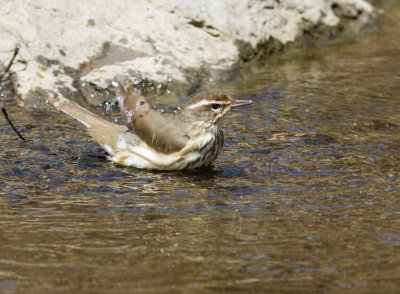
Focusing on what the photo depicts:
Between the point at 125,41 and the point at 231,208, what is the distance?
5.04m

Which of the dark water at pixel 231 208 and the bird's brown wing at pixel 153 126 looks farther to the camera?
the bird's brown wing at pixel 153 126

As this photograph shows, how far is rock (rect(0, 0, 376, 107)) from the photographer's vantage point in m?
10.2

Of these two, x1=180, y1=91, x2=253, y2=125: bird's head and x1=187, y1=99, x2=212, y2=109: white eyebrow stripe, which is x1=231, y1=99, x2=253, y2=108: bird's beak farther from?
x1=187, y1=99, x2=212, y2=109: white eyebrow stripe

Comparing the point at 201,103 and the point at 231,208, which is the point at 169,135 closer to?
the point at 201,103

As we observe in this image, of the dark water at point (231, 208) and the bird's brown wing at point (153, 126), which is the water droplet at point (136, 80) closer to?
the dark water at point (231, 208)

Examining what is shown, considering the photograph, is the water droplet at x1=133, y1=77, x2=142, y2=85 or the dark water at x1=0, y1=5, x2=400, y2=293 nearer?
the dark water at x1=0, y1=5, x2=400, y2=293

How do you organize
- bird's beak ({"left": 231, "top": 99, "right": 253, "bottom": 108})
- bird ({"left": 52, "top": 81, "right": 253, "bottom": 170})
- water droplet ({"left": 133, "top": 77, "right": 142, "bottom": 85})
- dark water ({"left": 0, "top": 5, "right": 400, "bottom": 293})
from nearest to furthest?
dark water ({"left": 0, "top": 5, "right": 400, "bottom": 293}) → bird ({"left": 52, "top": 81, "right": 253, "bottom": 170}) → bird's beak ({"left": 231, "top": 99, "right": 253, "bottom": 108}) → water droplet ({"left": 133, "top": 77, "right": 142, "bottom": 85})

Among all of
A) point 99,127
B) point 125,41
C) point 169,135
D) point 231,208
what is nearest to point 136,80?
point 125,41

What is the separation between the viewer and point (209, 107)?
800cm

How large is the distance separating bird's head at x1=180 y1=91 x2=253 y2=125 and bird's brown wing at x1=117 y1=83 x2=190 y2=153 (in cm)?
16

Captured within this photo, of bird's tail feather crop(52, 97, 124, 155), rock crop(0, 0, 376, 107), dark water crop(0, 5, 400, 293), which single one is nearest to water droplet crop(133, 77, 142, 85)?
rock crop(0, 0, 376, 107)

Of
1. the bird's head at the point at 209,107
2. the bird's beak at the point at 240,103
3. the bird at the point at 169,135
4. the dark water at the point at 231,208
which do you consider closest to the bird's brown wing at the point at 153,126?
the bird at the point at 169,135

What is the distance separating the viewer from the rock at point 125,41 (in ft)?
33.3

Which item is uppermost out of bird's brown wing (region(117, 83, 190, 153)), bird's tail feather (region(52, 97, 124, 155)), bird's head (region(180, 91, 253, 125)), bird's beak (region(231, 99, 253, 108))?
bird's beak (region(231, 99, 253, 108))
